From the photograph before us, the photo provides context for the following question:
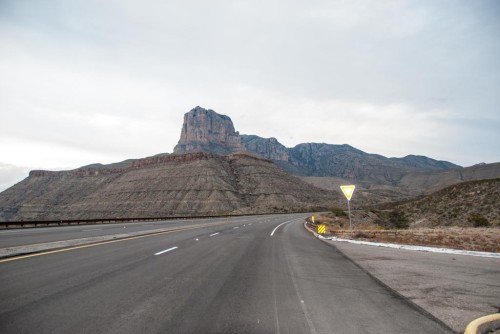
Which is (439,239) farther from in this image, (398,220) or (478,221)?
(398,220)

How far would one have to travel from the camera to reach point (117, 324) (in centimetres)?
483

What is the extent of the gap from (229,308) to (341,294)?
231cm

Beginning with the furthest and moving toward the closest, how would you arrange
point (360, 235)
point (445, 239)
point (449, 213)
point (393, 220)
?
point (393, 220)
point (449, 213)
point (360, 235)
point (445, 239)

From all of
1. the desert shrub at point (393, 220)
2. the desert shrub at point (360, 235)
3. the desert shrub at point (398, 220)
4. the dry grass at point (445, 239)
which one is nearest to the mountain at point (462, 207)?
the desert shrub at point (398, 220)

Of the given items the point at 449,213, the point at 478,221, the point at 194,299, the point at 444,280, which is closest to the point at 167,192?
the point at 449,213

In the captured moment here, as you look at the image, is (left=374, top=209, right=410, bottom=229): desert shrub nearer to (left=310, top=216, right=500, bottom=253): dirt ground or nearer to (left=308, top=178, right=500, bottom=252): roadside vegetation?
(left=308, top=178, right=500, bottom=252): roadside vegetation

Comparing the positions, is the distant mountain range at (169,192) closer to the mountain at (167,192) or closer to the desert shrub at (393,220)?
the mountain at (167,192)

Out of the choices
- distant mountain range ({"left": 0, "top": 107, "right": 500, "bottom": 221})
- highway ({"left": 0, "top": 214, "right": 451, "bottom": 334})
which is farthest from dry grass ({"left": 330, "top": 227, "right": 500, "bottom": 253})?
distant mountain range ({"left": 0, "top": 107, "right": 500, "bottom": 221})

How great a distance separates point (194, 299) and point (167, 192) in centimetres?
10149

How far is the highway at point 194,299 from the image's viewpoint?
16.0 feet

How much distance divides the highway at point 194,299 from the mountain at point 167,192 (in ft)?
255

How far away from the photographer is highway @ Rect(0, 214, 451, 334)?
16.0ft

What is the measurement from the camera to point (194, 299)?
6.14 meters

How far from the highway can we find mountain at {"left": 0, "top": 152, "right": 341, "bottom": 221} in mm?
77875
